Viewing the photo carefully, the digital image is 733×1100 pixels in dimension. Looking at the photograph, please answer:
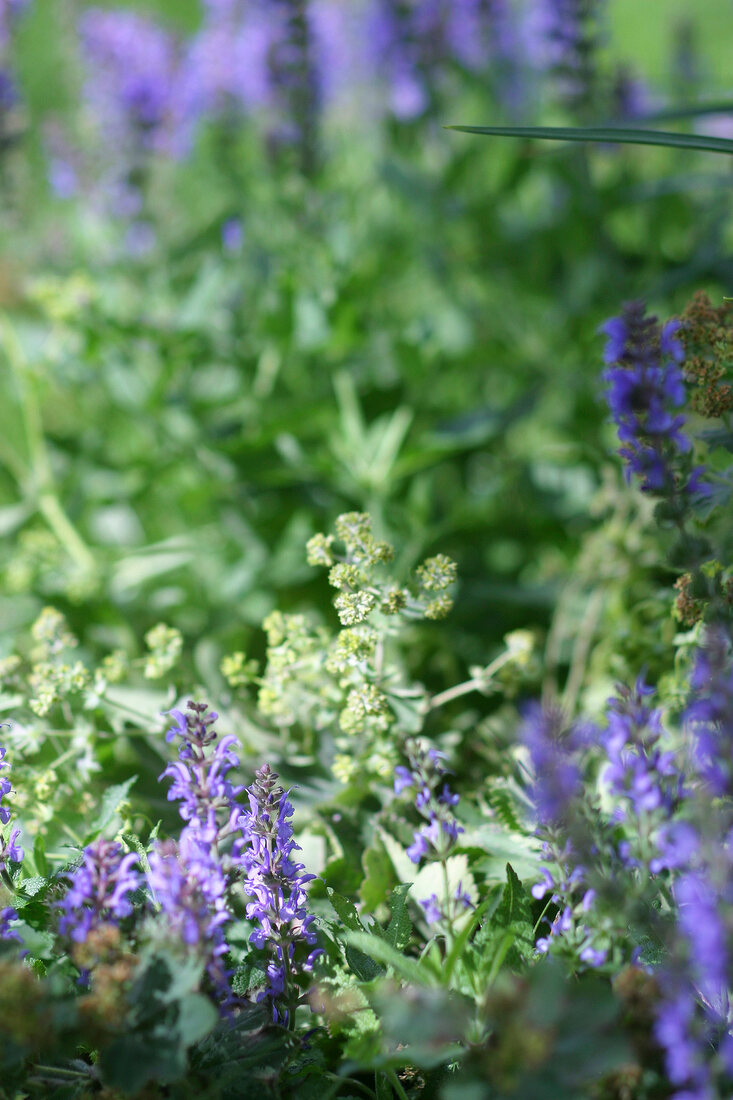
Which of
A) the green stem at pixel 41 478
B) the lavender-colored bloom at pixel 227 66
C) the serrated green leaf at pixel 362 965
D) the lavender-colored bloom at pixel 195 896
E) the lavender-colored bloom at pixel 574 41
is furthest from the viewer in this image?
the lavender-colored bloom at pixel 227 66

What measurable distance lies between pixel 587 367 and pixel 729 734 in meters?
1.28

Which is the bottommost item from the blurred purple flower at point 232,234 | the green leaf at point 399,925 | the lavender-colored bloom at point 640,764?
the green leaf at point 399,925

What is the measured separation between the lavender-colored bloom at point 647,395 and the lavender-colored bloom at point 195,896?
0.43m

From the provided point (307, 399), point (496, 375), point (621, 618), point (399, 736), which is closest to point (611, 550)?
point (621, 618)

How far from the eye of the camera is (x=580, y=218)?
5.86 feet

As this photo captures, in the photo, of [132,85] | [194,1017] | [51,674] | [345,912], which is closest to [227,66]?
[132,85]

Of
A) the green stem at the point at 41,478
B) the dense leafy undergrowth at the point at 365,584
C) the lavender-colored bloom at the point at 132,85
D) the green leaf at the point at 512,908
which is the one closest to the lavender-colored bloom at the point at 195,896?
the dense leafy undergrowth at the point at 365,584

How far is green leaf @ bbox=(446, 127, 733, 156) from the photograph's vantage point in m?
0.78

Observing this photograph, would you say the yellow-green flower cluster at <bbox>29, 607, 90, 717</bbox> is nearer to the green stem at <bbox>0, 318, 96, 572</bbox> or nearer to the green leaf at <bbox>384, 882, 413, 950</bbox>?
the green leaf at <bbox>384, 882, 413, 950</bbox>

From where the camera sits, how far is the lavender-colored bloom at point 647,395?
70 centimetres

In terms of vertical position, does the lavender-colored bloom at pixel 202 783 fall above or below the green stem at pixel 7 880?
above

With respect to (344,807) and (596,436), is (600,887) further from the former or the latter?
(596,436)

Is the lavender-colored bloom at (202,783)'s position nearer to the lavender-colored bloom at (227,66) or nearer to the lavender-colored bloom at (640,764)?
the lavender-colored bloom at (640,764)

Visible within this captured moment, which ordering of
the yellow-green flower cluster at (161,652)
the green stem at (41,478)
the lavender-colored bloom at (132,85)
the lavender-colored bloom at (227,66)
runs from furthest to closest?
the lavender-colored bloom at (227,66), the lavender-colored bloom at (132,85), the green stem at (41,478), the yellow-green flower cluster at (161,652)
